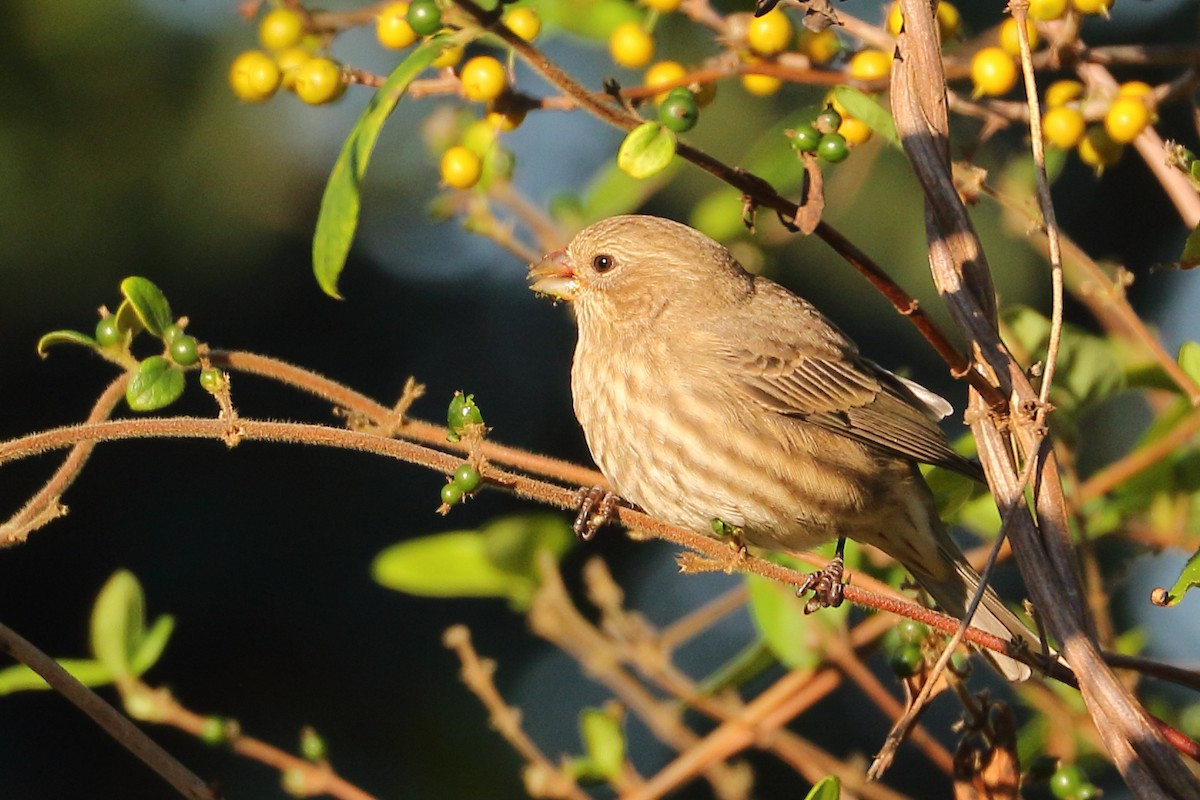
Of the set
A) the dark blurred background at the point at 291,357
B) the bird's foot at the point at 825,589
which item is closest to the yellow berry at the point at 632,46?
the bird's foot at the point at 825,589

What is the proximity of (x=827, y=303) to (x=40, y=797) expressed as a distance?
14.0 feet

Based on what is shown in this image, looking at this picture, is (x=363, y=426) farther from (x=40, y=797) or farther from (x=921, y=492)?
(x=40, y=797)

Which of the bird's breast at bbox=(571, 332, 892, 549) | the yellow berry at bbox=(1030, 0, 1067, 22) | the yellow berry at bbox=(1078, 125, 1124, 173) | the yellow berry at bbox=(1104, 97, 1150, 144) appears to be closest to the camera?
the yellow berry at bbox=(1030, 0, 1067, 22)

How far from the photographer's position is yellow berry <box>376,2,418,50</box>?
3170 millimetres

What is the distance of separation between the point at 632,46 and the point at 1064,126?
3.24 feet

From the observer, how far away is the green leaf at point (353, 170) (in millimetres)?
2637

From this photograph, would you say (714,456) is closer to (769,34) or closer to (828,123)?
(769,34)

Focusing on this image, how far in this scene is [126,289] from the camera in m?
2.53

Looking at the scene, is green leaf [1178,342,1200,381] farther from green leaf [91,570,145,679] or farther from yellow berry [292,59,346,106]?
green leaf [91,570,145,679]

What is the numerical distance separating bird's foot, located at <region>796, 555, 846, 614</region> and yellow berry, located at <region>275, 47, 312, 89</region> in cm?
160

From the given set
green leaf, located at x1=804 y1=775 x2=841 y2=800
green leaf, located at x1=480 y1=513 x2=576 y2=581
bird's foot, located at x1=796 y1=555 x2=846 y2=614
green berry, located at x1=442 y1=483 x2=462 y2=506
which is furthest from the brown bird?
green berry, located at x1=442 y1=483 x2=462 y2=506

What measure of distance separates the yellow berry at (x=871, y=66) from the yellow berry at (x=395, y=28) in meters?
0.99

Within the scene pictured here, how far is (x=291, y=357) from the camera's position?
7.01 metres

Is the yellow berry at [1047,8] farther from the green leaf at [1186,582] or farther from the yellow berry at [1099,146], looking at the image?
the green leaf at [1186,582]
